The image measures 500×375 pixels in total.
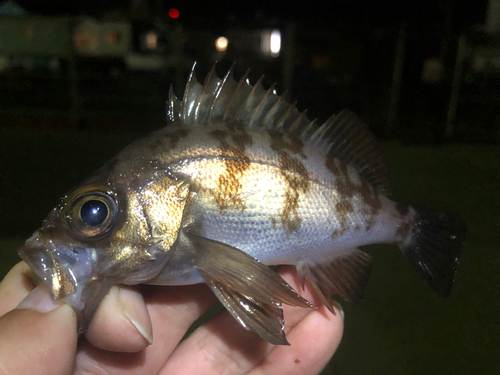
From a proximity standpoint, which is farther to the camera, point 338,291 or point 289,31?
point 289,31

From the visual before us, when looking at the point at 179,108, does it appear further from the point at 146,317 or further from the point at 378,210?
the point at 378,210

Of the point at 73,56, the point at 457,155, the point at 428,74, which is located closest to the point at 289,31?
the point at 428,74

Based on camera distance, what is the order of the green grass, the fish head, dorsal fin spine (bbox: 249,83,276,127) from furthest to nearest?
the green grass < dorsal fin spine (bbox: 249,83,276,127) < the fish head

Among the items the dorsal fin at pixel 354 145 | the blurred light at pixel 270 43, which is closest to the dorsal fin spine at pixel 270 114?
the dorsal fin at pixel 354 145

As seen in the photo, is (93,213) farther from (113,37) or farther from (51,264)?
(113,37)

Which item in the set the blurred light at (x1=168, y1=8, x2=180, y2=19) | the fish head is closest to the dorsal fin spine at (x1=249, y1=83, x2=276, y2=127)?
the fish head

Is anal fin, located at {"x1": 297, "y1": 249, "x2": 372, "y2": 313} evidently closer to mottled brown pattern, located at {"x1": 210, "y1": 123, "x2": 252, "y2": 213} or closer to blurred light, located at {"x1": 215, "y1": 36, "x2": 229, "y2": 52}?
mottled brown pattern, located at {"x1": 210, "y1": 123, "x2": 252, "y2": 213}
